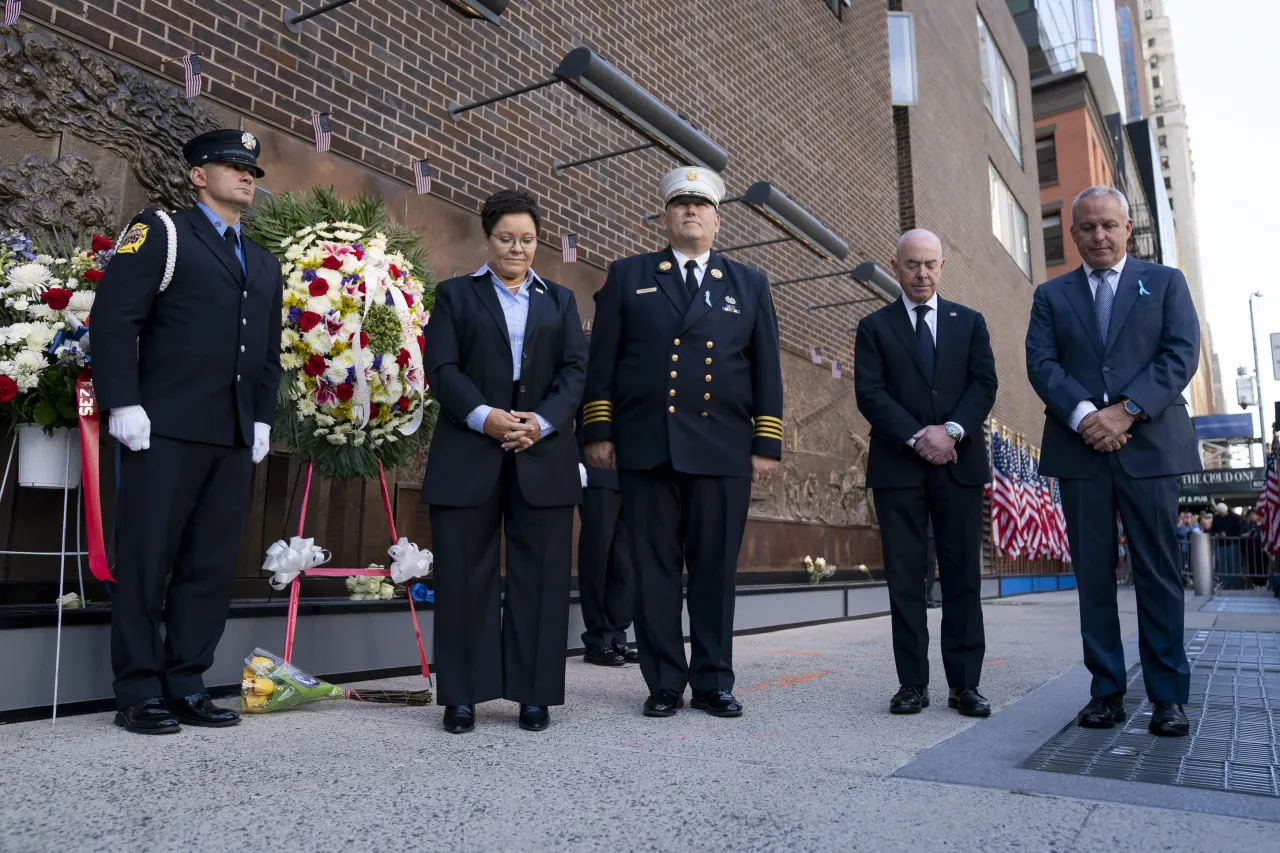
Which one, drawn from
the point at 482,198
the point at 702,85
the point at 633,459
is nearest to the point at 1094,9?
the point at 702,85

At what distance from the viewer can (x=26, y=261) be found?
3.54m

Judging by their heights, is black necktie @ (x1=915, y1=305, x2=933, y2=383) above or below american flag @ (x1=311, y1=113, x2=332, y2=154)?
below

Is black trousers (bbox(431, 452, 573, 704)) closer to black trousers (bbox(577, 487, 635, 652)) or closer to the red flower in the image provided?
the red flower

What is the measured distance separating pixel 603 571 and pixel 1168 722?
2.80 m

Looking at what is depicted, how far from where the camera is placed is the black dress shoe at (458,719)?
3.15 meters

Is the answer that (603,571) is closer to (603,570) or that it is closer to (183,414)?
(603,570)

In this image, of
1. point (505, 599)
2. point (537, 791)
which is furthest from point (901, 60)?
point (537, 791)

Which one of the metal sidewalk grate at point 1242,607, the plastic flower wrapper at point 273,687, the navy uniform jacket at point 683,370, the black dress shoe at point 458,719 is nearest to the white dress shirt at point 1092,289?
the navy uniform jacket at point 683,370

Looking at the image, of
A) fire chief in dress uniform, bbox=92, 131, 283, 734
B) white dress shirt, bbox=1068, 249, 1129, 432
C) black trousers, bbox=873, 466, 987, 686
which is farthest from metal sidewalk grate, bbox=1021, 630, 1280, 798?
fire chief in dress uniform, bbox=92, 131, 283, 734

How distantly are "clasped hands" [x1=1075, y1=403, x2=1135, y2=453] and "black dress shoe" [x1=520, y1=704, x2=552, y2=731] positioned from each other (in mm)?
2088

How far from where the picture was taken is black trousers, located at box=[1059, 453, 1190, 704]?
325cm

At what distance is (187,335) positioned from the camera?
3271mm

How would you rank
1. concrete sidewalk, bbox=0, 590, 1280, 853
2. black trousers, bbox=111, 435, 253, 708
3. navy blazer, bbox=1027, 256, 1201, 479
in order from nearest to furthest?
concrete sidewalk, bbox=0, 590, 1280, 853 → black trousers, bbox=111, 435, 253, 708 → navy blazer, bbox=1027, 256, 1201, 479

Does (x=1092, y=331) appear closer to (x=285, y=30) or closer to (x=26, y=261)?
(x=26, y=261)
